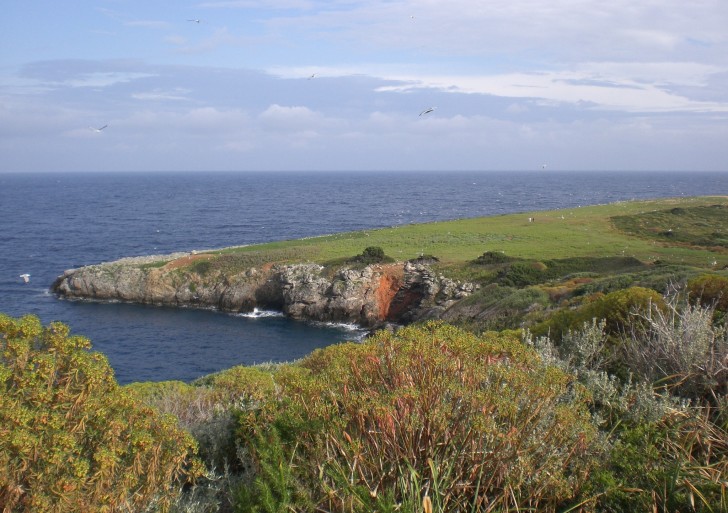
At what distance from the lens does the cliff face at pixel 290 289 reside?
4250 cm

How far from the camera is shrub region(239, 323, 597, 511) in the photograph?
5879 mm

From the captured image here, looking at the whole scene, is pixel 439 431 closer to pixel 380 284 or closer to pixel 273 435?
pixel 273 435

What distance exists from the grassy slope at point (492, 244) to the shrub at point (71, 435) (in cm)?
3918

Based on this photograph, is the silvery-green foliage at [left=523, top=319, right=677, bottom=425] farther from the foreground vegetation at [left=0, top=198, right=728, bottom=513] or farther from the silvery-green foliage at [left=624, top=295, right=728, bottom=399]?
the silvery-green foliage at [left=624, top=295, right=728, bottom=399]

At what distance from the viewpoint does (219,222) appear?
336ft

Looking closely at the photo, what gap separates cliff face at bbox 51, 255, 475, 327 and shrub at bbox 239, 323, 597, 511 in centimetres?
3031

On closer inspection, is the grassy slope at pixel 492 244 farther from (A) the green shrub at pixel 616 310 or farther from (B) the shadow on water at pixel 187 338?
(A) the green shrub at pixel 616 310

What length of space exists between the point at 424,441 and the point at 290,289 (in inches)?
1575

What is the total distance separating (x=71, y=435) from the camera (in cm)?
588

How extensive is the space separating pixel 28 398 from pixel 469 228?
197 feet

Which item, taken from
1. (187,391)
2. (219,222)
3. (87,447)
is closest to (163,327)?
(187,391)

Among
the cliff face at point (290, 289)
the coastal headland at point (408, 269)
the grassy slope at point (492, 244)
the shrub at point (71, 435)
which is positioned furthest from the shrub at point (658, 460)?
the grassy slope at point (492, 244)

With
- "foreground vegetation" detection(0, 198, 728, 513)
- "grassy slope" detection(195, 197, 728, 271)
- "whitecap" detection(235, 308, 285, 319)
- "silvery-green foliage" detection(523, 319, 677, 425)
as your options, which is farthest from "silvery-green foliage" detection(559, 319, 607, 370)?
"whitecap" detection(235, 308, 285, 319)

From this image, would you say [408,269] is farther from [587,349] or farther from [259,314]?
[587,349]
